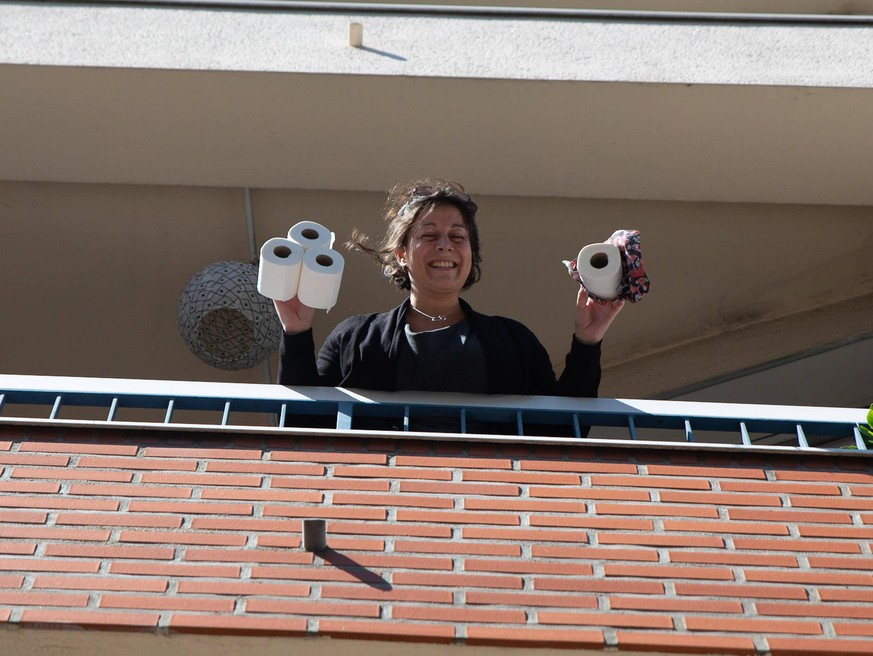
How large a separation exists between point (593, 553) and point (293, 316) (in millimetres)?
1346

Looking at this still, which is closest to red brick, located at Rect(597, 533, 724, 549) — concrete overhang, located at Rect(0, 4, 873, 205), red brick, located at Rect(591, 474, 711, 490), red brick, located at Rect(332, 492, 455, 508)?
red brick, located at Rect(591, 474, 711, 490)

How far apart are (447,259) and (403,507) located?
1.15 m

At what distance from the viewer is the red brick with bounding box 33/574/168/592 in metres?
3.62

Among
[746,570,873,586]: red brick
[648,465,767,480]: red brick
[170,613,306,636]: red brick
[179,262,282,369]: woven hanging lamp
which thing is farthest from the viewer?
[179,262,282,369]: woven hanging lamp

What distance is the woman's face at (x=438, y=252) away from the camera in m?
4.82

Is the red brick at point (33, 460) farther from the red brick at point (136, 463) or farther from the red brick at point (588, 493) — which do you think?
the red brick at point (588, 493)

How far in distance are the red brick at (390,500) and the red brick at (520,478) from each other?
5.4 inches

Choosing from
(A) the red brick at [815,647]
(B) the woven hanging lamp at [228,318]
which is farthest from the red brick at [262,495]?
(B) the woven hanging lamp at [228,318]

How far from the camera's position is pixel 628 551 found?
3873mm

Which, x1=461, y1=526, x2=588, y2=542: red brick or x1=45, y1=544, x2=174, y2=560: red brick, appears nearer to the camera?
x1=45, y1=544, x2=174, y2=560: red brick

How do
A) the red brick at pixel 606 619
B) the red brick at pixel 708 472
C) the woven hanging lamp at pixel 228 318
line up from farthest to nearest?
1. the woven hanging lamp at pixel 228 318
2. the red brick at pixel 708 472
3. the red brick at pixel 606 619

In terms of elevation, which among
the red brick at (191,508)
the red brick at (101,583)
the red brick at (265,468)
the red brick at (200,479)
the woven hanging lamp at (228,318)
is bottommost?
the red brick at (101,583)

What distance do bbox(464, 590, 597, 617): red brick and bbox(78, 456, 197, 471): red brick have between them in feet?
3.38

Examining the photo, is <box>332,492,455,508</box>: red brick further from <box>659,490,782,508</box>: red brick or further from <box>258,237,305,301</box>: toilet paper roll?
<box>258,237,305,301</box>: toilet paper roll
